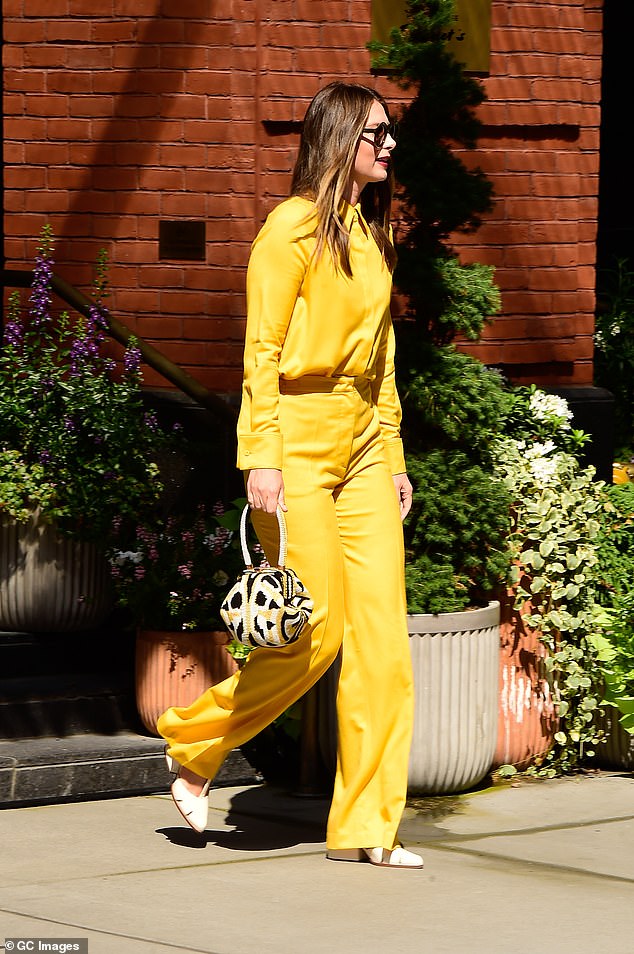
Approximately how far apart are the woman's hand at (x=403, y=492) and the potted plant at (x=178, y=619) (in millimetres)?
1055

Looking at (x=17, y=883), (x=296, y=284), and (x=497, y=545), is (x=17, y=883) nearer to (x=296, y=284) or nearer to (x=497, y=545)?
(x=296, y=284)

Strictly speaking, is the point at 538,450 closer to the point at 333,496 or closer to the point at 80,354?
the point at 333,496

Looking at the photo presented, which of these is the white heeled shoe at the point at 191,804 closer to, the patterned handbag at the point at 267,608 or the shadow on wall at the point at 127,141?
the patterned handbag at the point at 267,608

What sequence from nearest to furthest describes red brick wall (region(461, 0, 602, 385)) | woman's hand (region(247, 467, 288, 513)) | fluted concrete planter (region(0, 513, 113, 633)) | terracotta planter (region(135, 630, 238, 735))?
woman's hand (region(247, 467, 288, 513)), terracotta planter (region(135, 630, 238, 735)), fluted concrete planter (region(0, 513, 113, 633)), red brick wall (region(461, 0, 602, 385))

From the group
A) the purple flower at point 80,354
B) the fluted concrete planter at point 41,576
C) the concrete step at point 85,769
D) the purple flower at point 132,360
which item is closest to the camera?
the concrete step at point 85,769

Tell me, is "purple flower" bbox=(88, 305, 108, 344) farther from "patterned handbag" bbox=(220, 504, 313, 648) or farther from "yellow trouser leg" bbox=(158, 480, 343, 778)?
"patterned handbag" bbox=(220, 504, 313, 648)

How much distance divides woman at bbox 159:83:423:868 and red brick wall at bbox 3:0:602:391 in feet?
9.03

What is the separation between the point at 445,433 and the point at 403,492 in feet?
2.31

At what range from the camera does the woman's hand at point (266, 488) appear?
461 cm

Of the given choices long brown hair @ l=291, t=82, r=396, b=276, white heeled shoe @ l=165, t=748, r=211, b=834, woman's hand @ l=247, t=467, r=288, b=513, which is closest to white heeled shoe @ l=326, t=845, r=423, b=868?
white heeled shoe @ l=165, t=748, r=211, b=834

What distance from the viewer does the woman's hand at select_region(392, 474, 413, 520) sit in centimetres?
514

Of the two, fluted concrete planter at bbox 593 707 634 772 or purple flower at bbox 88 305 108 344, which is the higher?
purple flower at bbox 88 305 108 344

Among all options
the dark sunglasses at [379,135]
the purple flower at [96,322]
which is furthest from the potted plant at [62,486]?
the dark sunglasses at [379,135]

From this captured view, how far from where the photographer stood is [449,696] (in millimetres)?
5742
